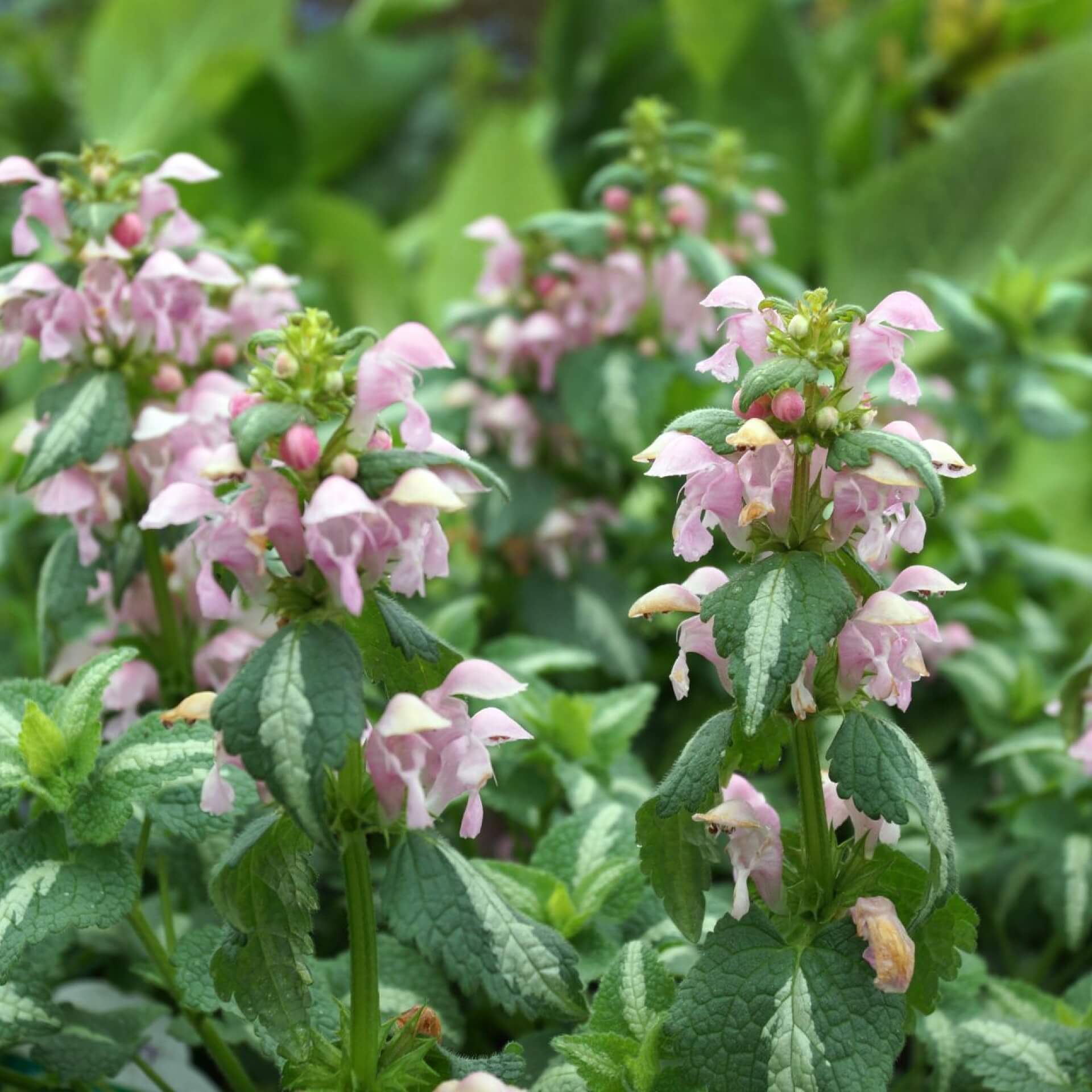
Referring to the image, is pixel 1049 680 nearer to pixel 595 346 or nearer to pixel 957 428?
pixel 957 428

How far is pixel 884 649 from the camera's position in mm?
748

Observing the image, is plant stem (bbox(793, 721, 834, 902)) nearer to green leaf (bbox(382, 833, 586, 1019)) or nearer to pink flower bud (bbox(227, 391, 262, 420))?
green leaf (bbox(382, 833, 586, 1019))

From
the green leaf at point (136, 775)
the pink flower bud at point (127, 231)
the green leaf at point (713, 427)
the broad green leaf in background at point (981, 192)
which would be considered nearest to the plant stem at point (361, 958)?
the green leaf at point (136, 775)

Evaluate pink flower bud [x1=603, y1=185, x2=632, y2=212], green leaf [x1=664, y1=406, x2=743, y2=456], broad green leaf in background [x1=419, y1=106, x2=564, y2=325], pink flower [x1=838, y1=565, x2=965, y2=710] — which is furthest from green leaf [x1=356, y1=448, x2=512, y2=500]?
broad green leaf in background [x1=419, y1=106, x2=564, y2=325]

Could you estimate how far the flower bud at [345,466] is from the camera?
2.23 ft

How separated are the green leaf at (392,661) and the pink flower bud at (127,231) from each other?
487mm

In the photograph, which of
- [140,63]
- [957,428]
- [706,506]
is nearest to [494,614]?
[957,428]

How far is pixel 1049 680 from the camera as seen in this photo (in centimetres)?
162

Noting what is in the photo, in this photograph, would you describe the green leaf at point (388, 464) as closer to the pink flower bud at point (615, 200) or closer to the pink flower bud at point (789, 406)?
the pink flower bud at point (789, 406)

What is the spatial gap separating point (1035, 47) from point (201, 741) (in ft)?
8.49

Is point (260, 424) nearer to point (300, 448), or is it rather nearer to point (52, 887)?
point (300, 448)

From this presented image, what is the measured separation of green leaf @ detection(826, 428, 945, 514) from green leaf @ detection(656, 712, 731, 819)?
169 mm

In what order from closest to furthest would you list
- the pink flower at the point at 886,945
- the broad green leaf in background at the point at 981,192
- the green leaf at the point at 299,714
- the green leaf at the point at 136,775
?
the green leaf at the point at 299,714
the pink flower at the point at 886,945
the green leaf at the point at 136,775
the broad green leaf in background at the point at 981,192

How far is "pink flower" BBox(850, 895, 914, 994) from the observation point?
2.45 feet
